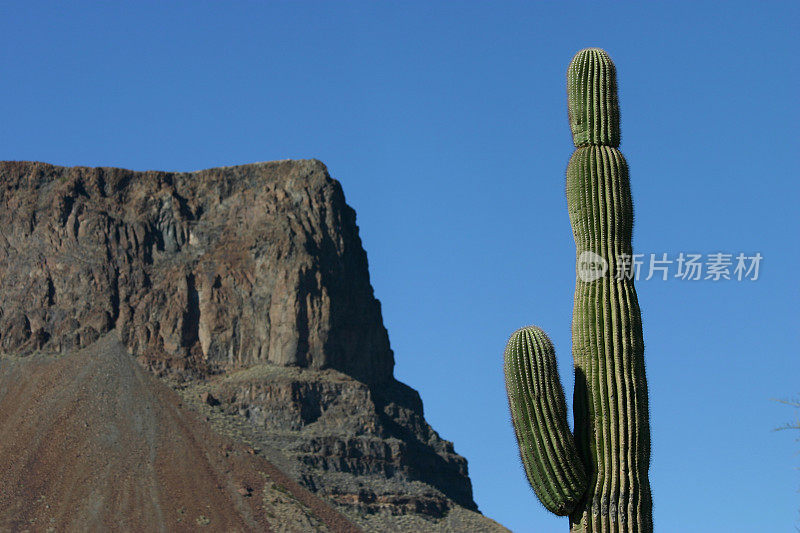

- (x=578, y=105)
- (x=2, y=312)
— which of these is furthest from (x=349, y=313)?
(x=578, y=105)

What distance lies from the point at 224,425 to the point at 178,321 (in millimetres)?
13427

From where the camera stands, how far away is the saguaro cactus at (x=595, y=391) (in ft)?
64.4

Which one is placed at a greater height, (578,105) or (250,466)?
(250,466)

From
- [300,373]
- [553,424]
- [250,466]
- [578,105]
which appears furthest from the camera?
[300,373]

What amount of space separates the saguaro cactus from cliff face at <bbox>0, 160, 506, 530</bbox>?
93.4 meters

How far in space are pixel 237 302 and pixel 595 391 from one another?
108 metres

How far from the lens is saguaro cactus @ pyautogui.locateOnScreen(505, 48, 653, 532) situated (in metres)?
19.6

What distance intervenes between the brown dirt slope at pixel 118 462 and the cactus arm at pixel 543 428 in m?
78.1

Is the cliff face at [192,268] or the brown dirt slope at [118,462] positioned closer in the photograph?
the brown dirt slope at [118,462]

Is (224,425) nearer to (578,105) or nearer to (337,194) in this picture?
(337,194)

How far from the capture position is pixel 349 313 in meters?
128

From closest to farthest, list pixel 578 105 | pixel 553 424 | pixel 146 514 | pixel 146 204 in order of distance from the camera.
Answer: pixel 553 424 → pixel 578 105 → pixel 146 514 → pixel 146 204
